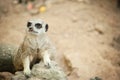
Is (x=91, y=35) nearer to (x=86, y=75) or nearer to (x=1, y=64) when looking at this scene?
(x=86, y=75)

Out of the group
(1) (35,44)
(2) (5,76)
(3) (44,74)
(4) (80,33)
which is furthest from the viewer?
(4) (80,33)

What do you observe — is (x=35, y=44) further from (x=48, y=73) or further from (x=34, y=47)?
(x=48, y=73)

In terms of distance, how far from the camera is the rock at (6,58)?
4289 mm

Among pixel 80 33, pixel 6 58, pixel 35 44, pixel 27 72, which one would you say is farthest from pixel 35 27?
pixel 80 33

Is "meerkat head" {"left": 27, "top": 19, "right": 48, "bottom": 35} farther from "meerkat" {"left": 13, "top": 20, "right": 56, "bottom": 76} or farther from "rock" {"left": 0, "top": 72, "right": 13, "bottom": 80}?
"rock" {"left": 0, "top": 72, "right": 13, "bottom": 80}

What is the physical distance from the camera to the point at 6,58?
429cm

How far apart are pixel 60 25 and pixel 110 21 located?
1.02 metres

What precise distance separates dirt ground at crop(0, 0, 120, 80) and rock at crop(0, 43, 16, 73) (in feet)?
2.55

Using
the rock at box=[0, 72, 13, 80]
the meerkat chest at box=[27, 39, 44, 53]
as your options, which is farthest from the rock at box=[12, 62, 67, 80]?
the rock at box=[0, 72, 13, 80]

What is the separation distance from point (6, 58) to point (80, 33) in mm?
1826

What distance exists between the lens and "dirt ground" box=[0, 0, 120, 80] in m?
4.55

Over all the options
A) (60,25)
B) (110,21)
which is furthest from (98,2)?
(60,25)

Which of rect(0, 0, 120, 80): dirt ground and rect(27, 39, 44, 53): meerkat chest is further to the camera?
rect(0, 0, 120, 80): dirt ground

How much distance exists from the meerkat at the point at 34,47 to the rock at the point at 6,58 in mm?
416
